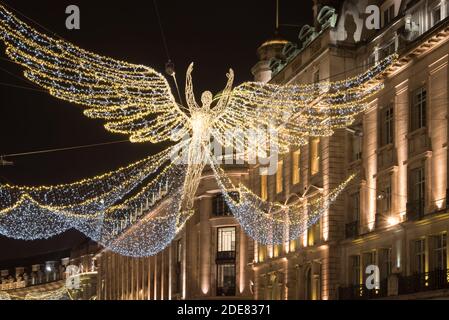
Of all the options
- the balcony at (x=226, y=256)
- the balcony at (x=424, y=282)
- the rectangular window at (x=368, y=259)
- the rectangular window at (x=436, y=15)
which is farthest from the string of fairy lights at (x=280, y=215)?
the balcony at (x=226, y=256)

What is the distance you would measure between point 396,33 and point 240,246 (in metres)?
33.6

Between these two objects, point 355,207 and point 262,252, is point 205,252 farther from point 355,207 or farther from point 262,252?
point 355,207

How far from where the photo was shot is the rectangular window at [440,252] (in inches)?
1481

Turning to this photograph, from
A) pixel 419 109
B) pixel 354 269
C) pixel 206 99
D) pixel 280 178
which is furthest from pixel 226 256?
pixel 206 99

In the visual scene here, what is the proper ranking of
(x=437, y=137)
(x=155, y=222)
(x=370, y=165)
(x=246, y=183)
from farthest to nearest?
(x=155, y=222) → (x=246, y=183) → (x=370, y=165) → (x=437, y=137)

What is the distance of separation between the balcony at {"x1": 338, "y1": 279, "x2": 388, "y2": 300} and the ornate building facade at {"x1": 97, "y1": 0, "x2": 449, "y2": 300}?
6 cm

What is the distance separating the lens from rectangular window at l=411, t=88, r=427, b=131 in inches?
1587

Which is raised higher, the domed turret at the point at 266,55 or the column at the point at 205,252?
the domed turret at the point at 266,55

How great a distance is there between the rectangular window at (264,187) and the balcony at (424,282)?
2060 centimetres

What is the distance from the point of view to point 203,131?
2998 centimetres

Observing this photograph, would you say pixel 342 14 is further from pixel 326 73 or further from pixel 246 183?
pixel 246 183

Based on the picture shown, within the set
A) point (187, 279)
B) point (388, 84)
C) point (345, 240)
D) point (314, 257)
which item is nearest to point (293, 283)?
point (314, 257)

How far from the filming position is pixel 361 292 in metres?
44.3

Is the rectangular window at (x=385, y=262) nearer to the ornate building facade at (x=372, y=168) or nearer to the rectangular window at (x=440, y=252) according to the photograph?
the ornate building facade at (x=372, y=168)
